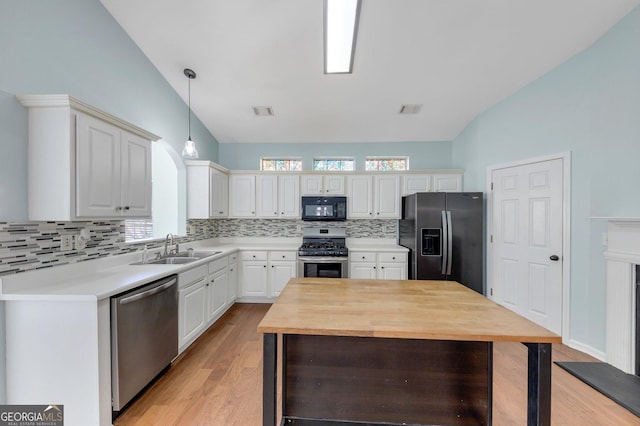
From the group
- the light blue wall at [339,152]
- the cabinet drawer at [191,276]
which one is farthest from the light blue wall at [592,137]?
the cabinet drawer at [191,276]

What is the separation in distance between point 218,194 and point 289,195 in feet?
3.73

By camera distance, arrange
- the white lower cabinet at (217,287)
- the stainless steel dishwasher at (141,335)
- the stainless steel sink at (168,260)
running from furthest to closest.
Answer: the white lower cabinet at (217,287) → the stainless steel sink at (168,260) → the stainless steel dishwasher at (141,335)

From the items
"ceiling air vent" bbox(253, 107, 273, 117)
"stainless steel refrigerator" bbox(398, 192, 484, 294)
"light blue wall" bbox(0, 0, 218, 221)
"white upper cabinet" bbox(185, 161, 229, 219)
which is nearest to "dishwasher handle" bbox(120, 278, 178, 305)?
"light blue wall" bbox(0, 0, 218, 221)

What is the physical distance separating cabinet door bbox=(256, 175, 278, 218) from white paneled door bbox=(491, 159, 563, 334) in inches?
131

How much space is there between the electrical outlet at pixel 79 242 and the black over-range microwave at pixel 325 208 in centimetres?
271

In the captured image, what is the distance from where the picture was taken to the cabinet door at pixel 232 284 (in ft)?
11.8

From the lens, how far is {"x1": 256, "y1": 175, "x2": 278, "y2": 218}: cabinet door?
168 inches

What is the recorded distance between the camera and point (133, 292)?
183 cm

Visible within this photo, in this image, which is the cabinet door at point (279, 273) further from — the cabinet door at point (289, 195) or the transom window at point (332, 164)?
the transom window at point (332, 164)

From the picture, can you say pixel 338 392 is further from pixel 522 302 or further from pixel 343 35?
pixel 343 35

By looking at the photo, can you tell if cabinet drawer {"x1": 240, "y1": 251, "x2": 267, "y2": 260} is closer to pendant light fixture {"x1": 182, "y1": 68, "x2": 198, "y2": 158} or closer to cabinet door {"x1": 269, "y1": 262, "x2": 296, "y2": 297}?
cabinet door {"x1": 269, "y1": 262, "x2": 296, "y2": 297}

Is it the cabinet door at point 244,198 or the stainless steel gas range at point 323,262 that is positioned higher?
the cabinet door at point 244,198

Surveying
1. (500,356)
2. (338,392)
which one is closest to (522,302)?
(500,356)

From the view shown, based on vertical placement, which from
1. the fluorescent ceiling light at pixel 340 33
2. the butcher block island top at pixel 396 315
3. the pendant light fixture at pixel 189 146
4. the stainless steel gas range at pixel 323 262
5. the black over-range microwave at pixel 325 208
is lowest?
the stainless steel gas range at pixel 323 262
